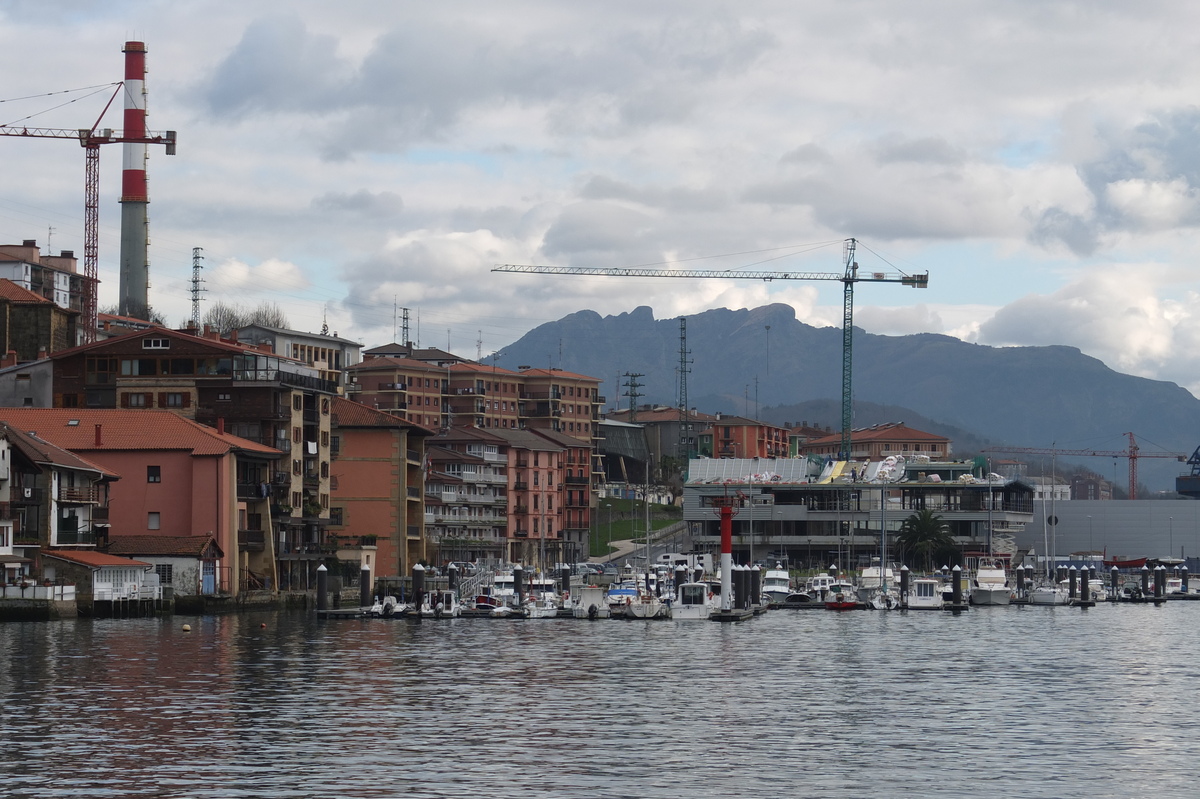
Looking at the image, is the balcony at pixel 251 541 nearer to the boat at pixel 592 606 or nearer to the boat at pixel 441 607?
the boat at pixel 441 607

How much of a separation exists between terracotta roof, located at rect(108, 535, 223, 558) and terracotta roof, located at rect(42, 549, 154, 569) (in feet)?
12.0

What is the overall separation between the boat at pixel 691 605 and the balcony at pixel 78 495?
40.5 metres

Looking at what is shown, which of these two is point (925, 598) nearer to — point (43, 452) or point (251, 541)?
point (251, 541)

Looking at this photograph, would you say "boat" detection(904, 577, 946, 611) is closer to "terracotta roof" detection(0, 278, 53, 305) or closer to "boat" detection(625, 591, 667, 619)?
"boat" detection(625, 591, 667, 619)

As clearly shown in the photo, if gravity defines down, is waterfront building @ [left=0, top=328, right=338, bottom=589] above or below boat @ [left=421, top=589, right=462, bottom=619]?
above

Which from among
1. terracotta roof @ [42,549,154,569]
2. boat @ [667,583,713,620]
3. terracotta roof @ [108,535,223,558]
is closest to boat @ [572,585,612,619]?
boat @ [667,583,713,620]

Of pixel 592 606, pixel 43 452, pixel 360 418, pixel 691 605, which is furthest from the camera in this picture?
pixel 360 418

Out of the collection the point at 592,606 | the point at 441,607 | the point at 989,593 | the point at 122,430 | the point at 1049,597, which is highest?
the point at 122,430

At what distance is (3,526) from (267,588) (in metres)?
29.9

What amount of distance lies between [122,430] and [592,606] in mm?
37361

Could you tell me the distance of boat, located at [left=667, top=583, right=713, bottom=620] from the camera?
398 ft

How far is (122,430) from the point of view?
422 ft

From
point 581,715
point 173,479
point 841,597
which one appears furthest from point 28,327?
point 581,715

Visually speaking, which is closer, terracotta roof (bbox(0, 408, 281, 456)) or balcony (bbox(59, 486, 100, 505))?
balcony (bbox(59, 486, 100, 505))
